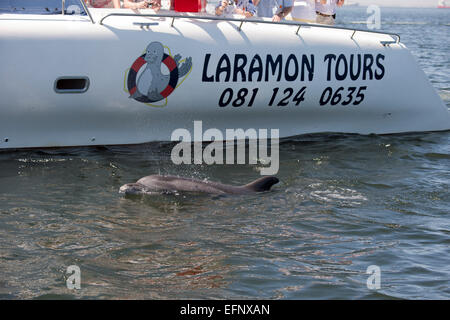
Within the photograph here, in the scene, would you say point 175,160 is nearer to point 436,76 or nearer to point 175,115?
point 175,115

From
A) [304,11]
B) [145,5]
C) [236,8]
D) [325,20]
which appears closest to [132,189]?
[145,5]

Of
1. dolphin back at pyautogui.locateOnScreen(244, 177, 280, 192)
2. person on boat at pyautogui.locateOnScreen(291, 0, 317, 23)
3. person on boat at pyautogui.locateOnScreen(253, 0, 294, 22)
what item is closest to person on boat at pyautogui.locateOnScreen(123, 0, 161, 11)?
person on boat at pyautogui.locateOnScreen(253, 0, 294, 22)

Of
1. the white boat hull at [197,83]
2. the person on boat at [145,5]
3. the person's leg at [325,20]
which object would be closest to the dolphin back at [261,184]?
the white boat hull at [197,83]

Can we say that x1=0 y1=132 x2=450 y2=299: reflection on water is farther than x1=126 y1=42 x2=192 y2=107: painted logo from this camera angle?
Result: No

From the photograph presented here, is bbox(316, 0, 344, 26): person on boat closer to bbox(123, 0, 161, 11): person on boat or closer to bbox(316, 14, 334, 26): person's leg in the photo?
bbox(316, 14, 334, 26): person's leg

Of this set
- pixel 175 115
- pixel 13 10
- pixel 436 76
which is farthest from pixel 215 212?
pixel 436 76

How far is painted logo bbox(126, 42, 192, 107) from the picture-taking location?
817 centimetres

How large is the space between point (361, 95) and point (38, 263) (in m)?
5.76

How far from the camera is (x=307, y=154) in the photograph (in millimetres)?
9023

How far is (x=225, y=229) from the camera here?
628 cm

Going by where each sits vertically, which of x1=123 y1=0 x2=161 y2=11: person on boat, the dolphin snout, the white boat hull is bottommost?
the dolphin snout

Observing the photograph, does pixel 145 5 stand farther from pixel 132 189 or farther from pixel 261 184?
pixel 261 184

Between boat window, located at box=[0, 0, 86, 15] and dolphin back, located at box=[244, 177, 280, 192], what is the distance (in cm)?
306

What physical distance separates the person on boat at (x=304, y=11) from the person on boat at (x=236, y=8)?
69cm
